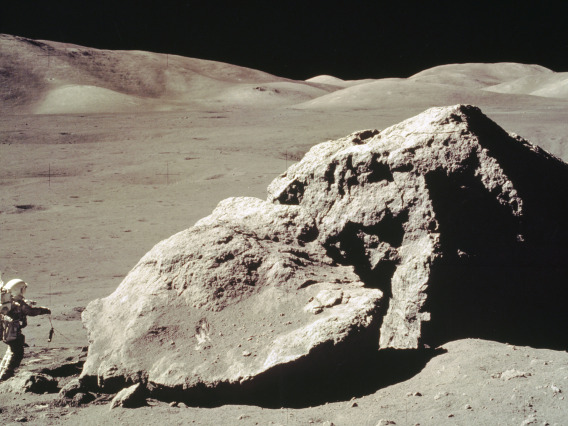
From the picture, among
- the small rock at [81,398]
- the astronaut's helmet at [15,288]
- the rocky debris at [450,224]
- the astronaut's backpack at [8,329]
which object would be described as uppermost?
→ the rocky debris at [450,224]

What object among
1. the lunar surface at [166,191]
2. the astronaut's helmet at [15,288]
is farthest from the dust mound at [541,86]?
the astronaut's helmet at [15,288]

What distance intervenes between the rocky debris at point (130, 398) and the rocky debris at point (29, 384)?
0.51 metres

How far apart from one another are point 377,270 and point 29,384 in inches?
73.4

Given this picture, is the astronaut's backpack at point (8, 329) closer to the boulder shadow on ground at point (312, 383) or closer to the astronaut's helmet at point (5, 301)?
the astronaut's helmet at point (5, 301)

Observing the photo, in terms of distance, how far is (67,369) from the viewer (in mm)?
3291

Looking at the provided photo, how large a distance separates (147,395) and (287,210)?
1348 mm

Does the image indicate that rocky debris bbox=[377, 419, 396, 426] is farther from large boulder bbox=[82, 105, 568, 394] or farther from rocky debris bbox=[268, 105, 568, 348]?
rocky debris bbox=[268, 105, 568, 348]

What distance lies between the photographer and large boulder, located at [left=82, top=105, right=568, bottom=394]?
9.20ft

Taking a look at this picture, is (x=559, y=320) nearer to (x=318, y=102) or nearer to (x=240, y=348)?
(x=240, y=348)

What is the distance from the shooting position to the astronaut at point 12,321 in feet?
10.7

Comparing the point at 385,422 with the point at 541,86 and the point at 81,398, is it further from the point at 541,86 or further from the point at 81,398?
the point at 541,86

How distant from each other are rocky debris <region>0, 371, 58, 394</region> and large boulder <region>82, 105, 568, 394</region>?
0.25m

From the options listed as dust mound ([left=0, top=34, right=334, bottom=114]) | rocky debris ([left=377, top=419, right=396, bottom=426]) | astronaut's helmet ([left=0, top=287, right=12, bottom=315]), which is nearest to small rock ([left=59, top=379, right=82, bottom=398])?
astronaut's helmet ([left=0, top=287, right=12, bottom=315])

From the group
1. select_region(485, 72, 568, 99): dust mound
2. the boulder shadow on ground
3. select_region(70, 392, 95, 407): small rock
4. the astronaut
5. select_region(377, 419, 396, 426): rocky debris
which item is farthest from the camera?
select_region(485, 72, 568, 99): dust mound
